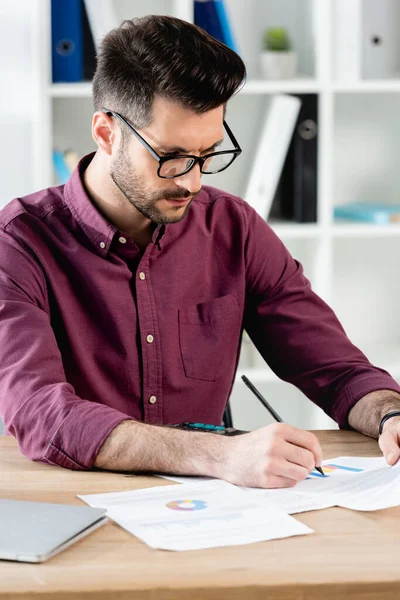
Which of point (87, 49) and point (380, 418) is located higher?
point (87, 49)

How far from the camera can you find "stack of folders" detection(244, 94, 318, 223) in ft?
9.08

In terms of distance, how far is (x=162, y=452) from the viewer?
128 centimetres

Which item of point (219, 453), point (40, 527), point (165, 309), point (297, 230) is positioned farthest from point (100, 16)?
point (40, 527)

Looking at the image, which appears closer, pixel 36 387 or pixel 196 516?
pixel 196 516

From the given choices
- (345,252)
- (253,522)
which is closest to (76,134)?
(345,252)

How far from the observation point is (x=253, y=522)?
1.07 meters

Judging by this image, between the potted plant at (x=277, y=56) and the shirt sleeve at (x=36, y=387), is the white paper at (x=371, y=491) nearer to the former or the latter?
the shirt sleeve at (x=36, y=387)

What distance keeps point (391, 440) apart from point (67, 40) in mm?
1729

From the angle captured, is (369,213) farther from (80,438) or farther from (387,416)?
(80,438)

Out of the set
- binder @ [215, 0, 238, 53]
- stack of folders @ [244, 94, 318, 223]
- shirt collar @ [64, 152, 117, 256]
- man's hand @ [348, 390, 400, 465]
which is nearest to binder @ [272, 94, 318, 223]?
stack of folders @ [244, 94, 318, 223]

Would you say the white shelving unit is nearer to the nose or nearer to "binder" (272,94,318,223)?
"binder" (272,94,318,223)

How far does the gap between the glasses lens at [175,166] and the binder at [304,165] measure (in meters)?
1.19

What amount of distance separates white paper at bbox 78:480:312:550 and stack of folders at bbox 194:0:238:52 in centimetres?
177

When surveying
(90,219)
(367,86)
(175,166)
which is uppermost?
(367,86)
